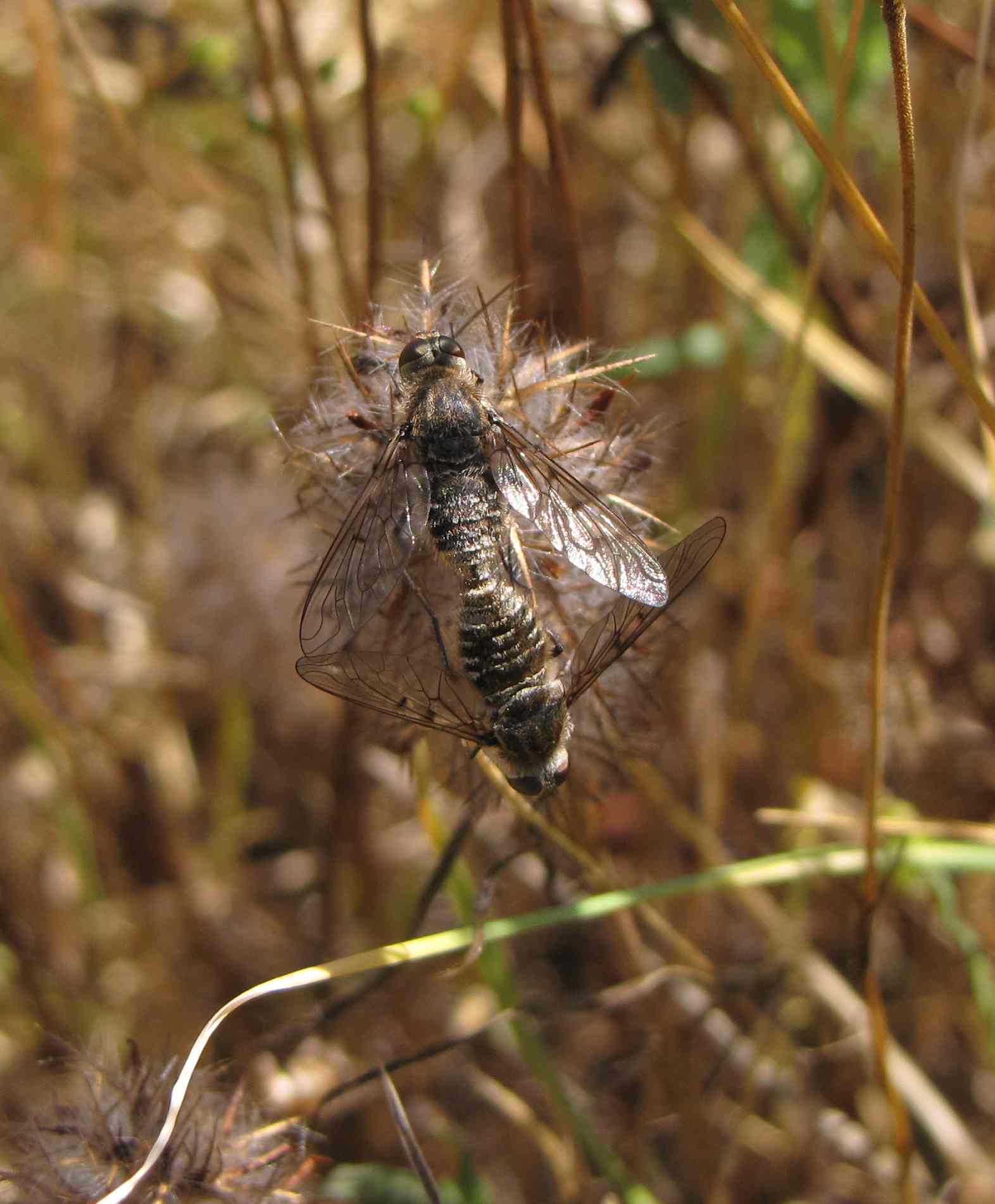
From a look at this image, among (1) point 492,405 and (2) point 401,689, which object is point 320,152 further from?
(2) point 401,689

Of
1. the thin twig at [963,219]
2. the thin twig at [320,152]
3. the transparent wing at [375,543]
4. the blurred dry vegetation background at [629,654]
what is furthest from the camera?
the blurred dry vegetation background at [629,654]

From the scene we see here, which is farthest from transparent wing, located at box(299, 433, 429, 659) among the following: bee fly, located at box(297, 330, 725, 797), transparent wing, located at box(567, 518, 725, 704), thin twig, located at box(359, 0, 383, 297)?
thin twig, located at box(359, 0, 383, 297)

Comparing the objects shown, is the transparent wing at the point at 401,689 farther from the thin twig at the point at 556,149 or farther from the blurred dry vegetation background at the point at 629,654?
the thin twig at the point at 556,149

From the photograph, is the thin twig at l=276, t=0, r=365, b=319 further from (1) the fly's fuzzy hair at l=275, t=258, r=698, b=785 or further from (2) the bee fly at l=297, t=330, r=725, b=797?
(2) the bee fly at l=297, t=330, r=725, b=797

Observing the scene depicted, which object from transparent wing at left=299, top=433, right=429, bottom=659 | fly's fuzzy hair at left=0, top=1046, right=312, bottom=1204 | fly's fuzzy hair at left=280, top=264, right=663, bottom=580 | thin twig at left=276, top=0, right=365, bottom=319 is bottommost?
fly's fuzzy hair at left=0, top=1046, right=312, bottom=1204

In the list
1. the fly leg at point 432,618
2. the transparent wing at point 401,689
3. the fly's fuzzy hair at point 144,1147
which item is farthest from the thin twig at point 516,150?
the fly's fuzzy hair at point 144,1147

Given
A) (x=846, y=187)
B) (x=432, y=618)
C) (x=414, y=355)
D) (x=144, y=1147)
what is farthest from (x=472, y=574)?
(x=144, y=1147)
